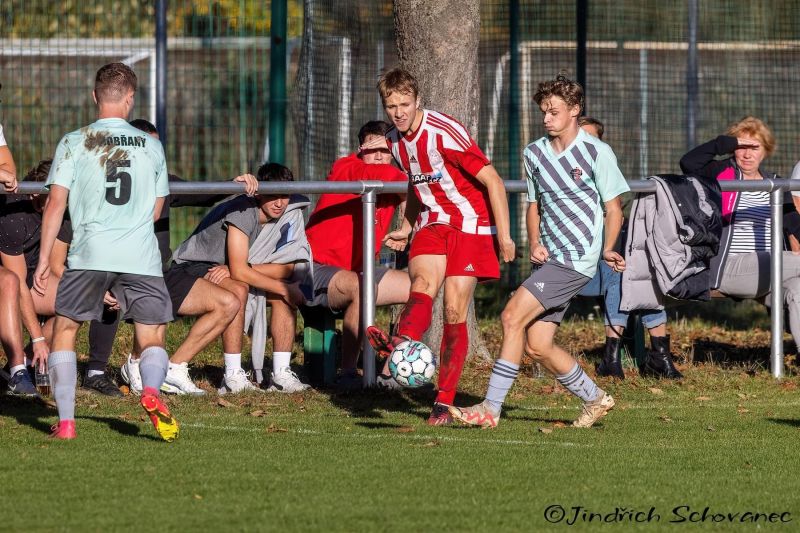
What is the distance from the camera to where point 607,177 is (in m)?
7.78

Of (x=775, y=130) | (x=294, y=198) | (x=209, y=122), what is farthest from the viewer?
(x=775, y=130)

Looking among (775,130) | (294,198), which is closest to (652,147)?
(775,130)

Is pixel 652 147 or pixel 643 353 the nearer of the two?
pixel 643 353

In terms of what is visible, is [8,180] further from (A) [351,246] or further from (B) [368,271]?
(A) [351,246]

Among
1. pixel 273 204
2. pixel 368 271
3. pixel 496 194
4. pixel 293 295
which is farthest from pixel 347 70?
pixel 496 194

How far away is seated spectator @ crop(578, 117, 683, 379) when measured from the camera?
406 inches

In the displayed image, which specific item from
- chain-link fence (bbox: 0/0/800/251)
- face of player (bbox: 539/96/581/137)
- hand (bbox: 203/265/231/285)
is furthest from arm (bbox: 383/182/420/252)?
chain-link fence (bbox: 0/0/800/251)

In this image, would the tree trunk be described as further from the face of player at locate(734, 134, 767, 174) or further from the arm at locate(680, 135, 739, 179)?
the face of player at locate(734, 134, 767, 174)

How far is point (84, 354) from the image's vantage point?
37.6 ft

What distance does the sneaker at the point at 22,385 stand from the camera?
29.0 ft

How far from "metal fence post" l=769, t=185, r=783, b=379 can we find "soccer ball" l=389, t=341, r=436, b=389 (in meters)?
3.49

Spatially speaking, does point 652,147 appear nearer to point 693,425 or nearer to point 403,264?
point 403,264

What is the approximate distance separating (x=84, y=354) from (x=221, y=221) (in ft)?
7.84

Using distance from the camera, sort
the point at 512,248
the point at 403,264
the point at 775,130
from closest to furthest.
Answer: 1. the point at 512,248
2. the point at 403,264
3. the point at 775,130
